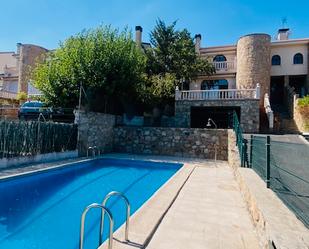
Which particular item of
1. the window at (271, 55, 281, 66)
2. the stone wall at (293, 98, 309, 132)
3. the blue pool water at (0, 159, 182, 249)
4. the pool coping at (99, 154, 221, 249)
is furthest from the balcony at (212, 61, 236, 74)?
the pool coping at (99, 154, 221, 249)

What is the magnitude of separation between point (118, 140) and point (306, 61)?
58.1ft

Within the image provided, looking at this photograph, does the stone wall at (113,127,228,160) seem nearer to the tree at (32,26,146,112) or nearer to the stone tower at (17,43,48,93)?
the tree at (32,26,146,112)

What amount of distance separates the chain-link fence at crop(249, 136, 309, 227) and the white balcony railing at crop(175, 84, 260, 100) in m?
11.9

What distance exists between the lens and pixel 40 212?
6.01 m

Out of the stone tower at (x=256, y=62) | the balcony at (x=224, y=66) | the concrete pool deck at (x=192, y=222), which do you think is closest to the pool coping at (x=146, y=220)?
the concrete pool deck at (x=192, y=222)

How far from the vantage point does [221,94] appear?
17812mm

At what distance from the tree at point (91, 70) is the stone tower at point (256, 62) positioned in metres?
9.73

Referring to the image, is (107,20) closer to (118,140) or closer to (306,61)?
(118,140)

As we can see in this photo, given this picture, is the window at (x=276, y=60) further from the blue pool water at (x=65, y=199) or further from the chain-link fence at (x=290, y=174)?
the chain-link fence at (x=290, y=174)

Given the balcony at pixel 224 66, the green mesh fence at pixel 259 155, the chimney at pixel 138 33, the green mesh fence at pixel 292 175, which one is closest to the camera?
the green mesh fence at pixel 292 175

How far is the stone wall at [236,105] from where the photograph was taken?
16.7 m

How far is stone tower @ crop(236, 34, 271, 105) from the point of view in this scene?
815 inches

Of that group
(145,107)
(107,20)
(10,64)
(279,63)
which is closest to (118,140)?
(145,107)

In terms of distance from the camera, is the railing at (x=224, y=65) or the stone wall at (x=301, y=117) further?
the railing at (x=224, y=65)
